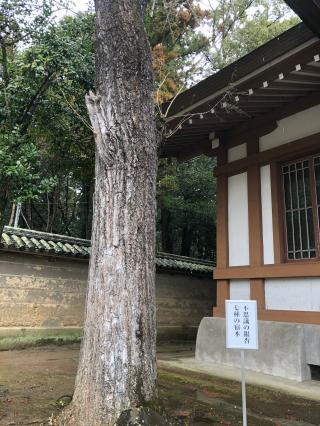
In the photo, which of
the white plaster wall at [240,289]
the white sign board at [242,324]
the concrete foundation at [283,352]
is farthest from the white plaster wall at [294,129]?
the white sign board at [242,324]

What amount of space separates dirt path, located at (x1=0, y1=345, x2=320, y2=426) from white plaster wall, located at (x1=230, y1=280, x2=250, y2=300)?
1649 mm

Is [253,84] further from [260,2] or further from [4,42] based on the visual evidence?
[260,2]

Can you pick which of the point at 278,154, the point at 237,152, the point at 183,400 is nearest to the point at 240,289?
the point at 278,154

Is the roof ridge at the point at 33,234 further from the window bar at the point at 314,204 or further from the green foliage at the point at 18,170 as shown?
the window bar at the point at 314,204

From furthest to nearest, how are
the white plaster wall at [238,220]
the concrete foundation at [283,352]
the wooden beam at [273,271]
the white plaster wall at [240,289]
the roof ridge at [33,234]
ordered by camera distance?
the roof ridge at [33,234], the white plaster wall at [238,220], the white plaster wall at [240,289], the wooden beam at [273,271], the concrete foundation at [283,352]

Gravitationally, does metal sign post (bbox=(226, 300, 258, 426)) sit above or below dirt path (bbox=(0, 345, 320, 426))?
above

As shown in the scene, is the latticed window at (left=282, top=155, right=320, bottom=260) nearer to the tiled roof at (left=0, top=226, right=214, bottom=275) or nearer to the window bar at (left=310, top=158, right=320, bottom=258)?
the window bar at (left=310, top=158, right=320, bottom=258)

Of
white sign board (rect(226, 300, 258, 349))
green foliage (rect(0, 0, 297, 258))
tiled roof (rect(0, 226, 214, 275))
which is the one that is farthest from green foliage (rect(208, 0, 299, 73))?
white sign board (rect(226, 300, 258, 349))

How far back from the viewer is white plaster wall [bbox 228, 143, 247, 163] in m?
7.98

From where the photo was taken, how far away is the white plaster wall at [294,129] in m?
6.70

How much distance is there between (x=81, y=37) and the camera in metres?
9.26

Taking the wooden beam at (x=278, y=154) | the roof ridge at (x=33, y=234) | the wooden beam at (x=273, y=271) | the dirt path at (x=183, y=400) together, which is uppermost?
the wooden beam at (x=278, y=154)

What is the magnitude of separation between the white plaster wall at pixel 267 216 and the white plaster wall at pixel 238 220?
0.40 meters

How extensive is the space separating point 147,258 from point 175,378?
3.38 meters
